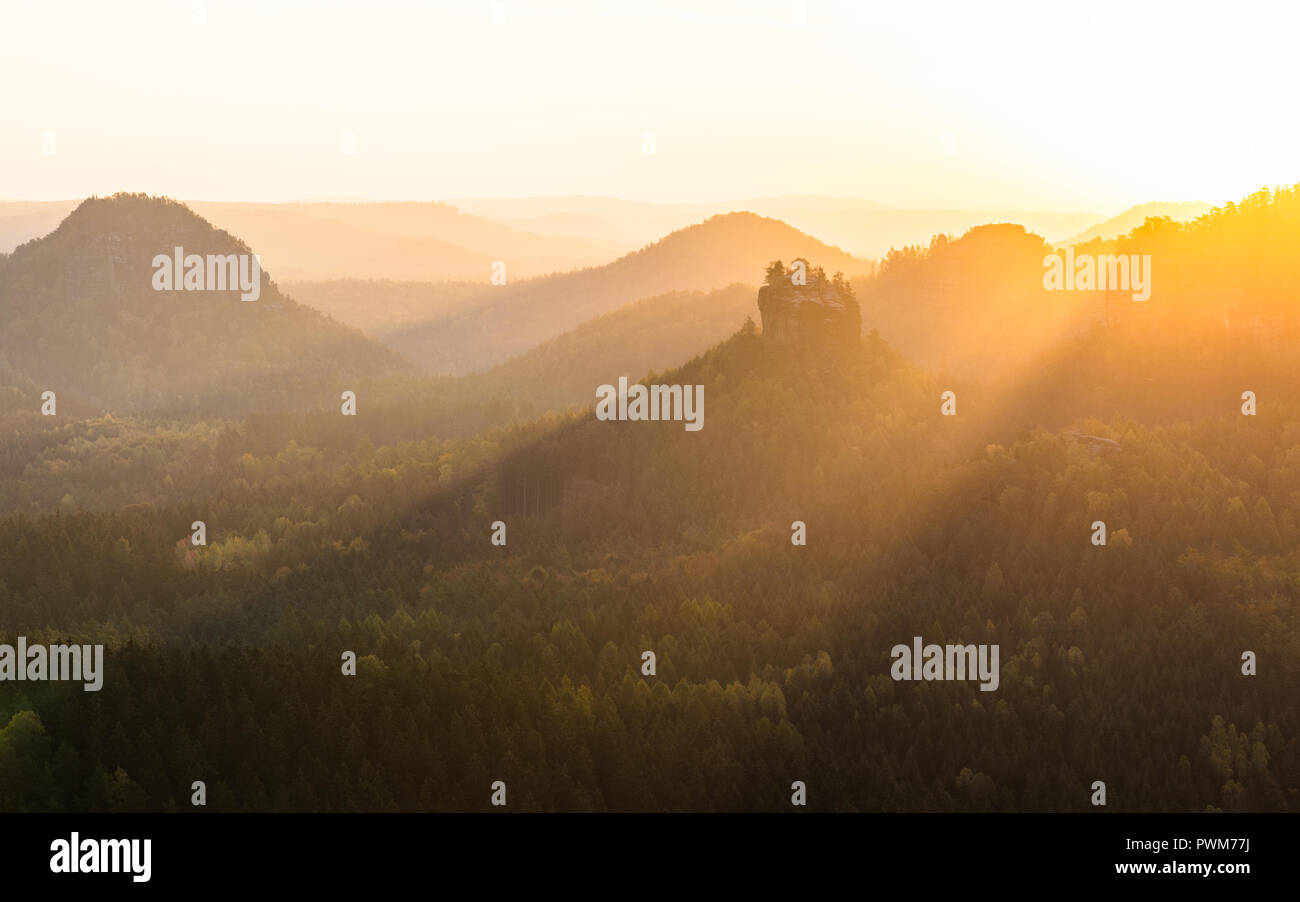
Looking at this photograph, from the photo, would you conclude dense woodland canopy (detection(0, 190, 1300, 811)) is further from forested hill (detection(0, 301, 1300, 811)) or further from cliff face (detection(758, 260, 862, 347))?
cliff face (detection(758, 260, 862, 347))

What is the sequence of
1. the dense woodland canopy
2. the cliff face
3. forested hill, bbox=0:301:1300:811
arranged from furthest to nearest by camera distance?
1. the cliff face
2. the dense woodland canopy
3. forested hill, bbox=0:301:1300:811

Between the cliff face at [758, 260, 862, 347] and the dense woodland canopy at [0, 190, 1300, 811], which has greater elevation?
the cliff face at [758, 260, 862, 347]

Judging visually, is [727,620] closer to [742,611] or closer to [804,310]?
[742,611]

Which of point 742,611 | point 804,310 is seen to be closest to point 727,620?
point 742,611

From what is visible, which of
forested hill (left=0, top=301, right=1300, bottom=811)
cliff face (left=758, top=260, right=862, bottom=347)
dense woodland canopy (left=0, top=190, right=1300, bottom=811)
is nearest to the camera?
forested hill (left=0, top=301, right=1300, bottom=811)

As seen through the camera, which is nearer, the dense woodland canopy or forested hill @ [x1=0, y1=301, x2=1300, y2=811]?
forested hill @ [x1=0, y1=301, x2=1300, y2=811]

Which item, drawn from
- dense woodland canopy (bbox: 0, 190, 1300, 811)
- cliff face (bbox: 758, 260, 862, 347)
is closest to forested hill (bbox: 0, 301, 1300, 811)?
dense woodland canopy (bbox: 0, 190, 1300, 811)

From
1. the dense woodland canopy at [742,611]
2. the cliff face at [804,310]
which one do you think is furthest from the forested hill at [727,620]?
the cliff face at [804,310]
